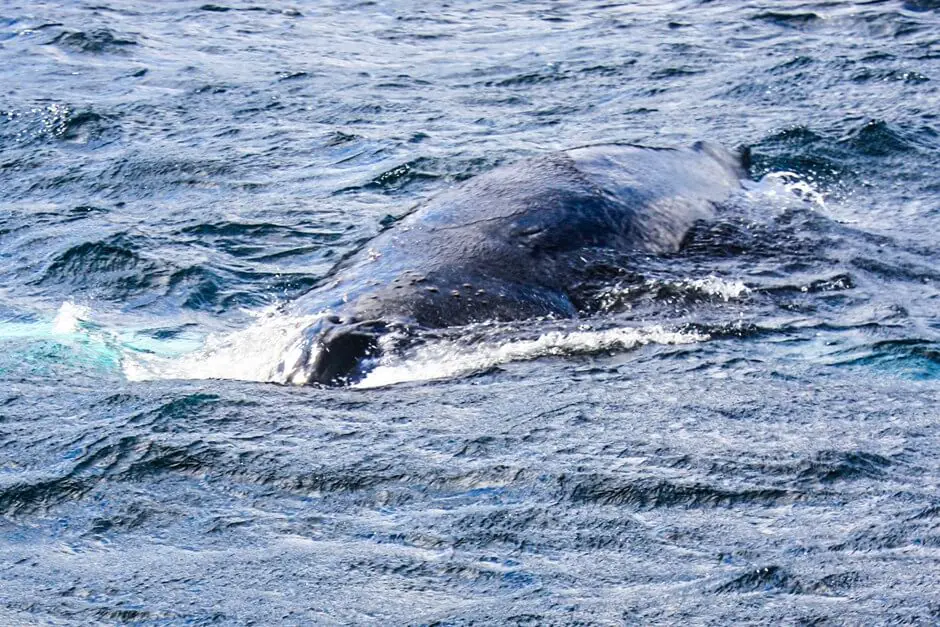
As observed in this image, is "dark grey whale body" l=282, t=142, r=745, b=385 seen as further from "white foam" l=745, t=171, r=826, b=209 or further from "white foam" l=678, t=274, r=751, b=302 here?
"white foam" l=745, t=171, r=826, b=209

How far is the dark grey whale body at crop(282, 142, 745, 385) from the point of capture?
6.50 metres

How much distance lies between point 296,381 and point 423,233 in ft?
4.15

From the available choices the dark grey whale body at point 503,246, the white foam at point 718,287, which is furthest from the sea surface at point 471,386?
the dark grey whale body at point 503,246

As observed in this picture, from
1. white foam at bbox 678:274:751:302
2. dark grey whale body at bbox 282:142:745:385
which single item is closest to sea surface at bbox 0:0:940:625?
white foam at bbox 678:274:751:302

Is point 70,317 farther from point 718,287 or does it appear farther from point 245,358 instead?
point 718,287

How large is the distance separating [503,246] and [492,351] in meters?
0.73

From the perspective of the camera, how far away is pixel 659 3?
16891 mm

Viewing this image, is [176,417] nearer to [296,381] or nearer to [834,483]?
[296,381]

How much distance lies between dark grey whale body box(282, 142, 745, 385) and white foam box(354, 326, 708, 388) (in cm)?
Result: 14

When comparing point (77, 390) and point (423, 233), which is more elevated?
point (423, 233)

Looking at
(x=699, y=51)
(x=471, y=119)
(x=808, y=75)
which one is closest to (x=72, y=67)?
(x=471, y=119)

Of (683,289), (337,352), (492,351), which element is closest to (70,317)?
(337,352)

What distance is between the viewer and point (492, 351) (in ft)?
21.1

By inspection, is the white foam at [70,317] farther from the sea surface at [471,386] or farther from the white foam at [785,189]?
the white foam at [785,189]
